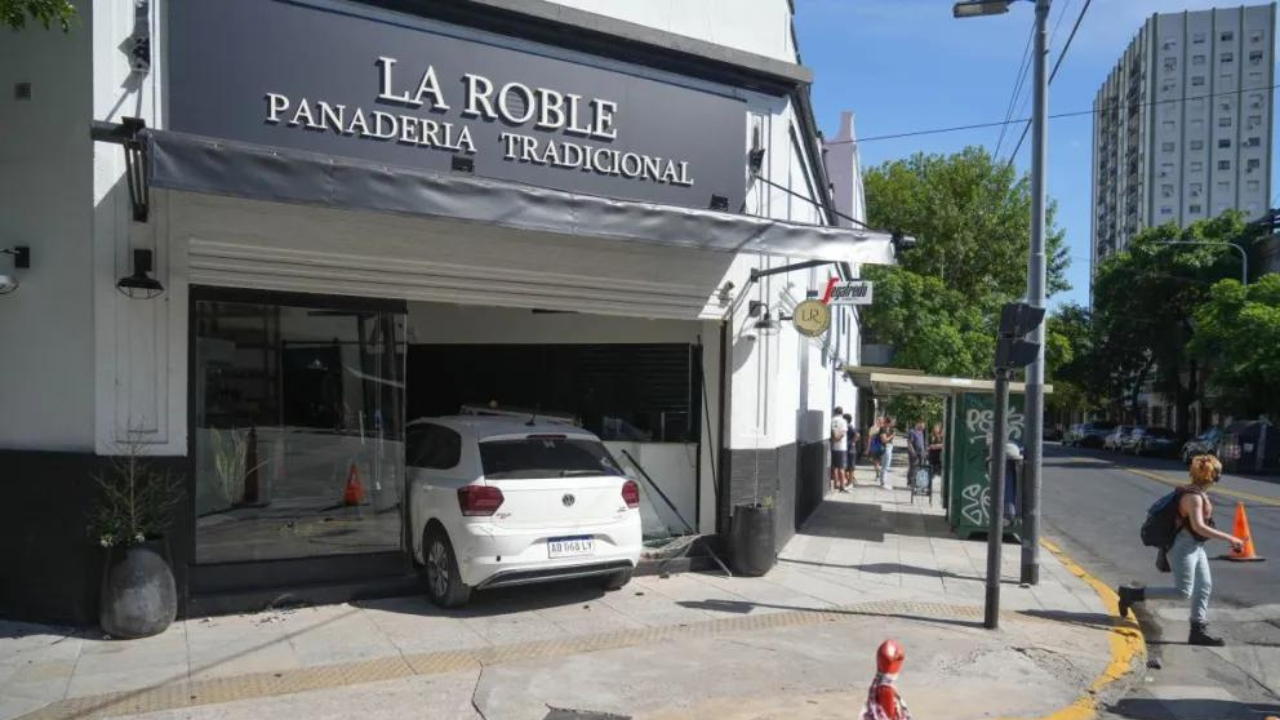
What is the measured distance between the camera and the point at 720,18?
10500 mm

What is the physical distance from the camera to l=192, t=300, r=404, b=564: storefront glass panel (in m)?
8.19

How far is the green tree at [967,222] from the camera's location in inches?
1439

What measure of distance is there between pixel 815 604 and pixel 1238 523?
18.8 feet

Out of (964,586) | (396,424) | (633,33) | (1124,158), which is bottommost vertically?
(964,586)

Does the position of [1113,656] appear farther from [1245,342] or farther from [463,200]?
[1245,342]

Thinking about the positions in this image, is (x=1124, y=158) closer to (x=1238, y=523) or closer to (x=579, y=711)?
(x=1238, y=523)

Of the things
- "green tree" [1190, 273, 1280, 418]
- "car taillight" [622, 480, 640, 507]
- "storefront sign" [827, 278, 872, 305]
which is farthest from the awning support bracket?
"green tree" [1190, 273, 1280, 418]

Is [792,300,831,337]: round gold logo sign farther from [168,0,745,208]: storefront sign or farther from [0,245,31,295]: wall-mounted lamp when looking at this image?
[0,245,31,295]: wall-mounted lamp

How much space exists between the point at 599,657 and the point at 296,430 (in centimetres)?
372

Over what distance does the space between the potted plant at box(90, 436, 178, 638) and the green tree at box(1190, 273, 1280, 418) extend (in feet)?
118

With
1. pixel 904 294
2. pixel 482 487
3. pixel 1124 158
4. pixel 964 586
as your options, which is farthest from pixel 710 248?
pixel 1124 158

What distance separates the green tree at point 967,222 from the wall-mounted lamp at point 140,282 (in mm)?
32000

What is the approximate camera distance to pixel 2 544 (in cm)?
756

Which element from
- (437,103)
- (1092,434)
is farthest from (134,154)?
(1092,434)
